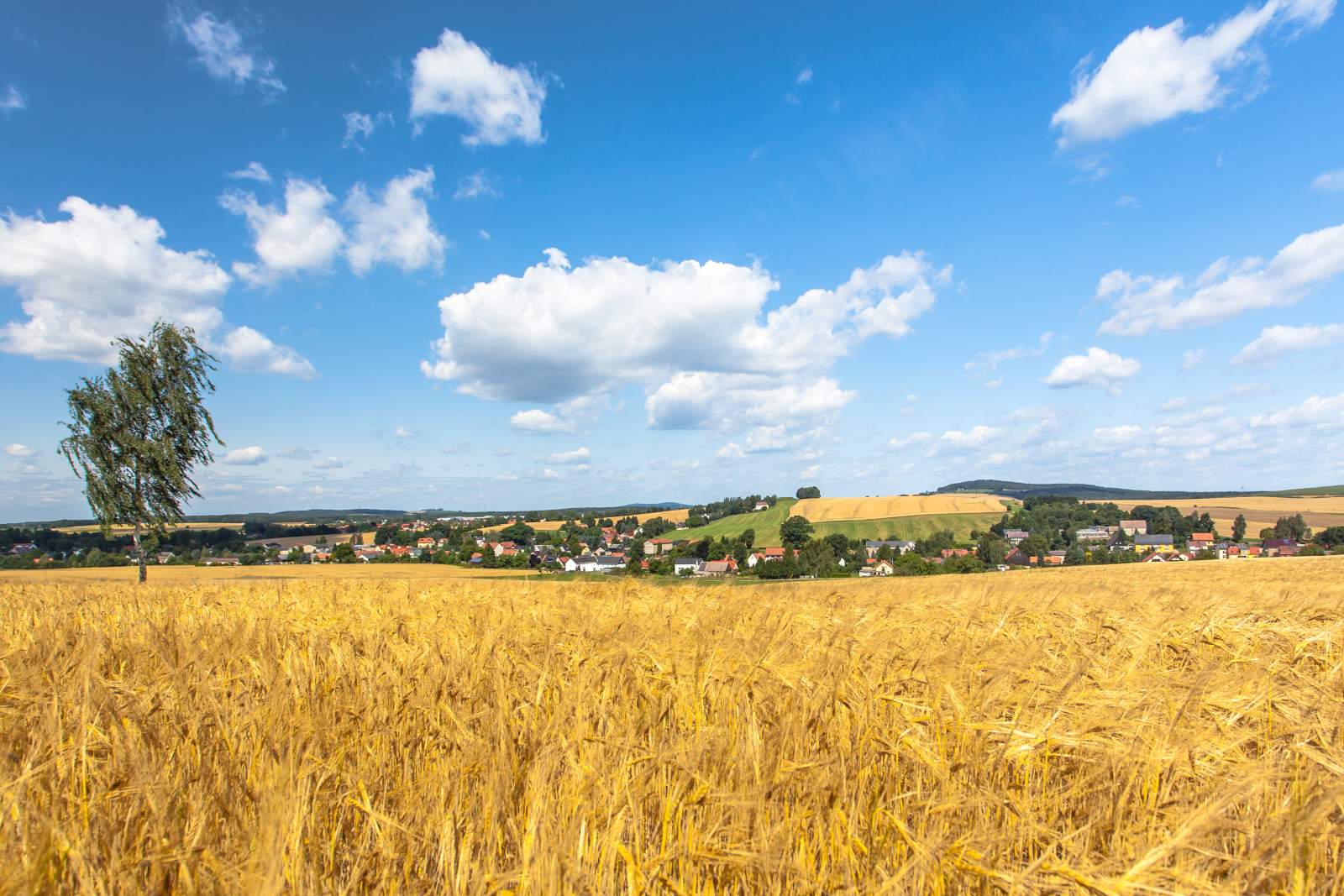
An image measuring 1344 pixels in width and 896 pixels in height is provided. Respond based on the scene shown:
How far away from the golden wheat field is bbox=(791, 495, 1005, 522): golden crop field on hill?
255 ft

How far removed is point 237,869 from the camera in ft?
3.82

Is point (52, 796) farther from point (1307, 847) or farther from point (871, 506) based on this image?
point (871, 506)

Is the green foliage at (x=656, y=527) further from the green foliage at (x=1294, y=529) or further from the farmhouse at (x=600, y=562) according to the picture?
the green foliage at (x=1294, y=529)

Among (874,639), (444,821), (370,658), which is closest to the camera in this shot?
(444,821)

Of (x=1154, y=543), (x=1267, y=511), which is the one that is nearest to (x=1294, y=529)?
(x=1154, y=543)

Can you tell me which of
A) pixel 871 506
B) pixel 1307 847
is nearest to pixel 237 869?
pixel 1307 847

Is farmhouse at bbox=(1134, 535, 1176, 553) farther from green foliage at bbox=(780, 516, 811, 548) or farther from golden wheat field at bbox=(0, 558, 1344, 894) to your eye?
golden wheat field at bbox=(0, 558, 1344, 894)

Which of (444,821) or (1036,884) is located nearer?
(1036,884)

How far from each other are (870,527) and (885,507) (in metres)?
11.9

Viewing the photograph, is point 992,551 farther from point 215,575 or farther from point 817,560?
point 215,575

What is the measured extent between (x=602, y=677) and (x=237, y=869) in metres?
1.53

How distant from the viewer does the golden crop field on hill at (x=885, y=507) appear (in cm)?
8100

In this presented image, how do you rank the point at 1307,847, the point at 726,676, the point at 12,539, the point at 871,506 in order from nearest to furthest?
the point at 1307,847, the point at 726,676, the point at 12,539, the point at 871,506

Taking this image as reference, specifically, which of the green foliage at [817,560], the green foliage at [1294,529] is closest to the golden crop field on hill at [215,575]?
the green foliage at [817,560]
